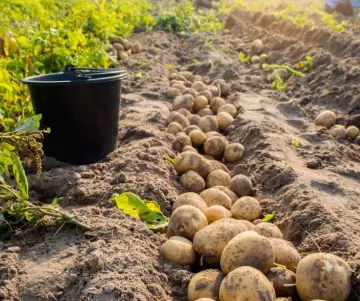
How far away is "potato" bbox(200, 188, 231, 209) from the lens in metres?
3.02

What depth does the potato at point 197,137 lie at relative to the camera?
413 centimetres

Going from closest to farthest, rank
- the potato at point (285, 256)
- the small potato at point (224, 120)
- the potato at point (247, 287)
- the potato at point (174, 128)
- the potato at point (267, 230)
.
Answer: the potato at point (247, 287) → the potato at point (285, 256) → the potato at point (267, 230) → the potato at point (174, 128) → the small potato at point (224, 120)

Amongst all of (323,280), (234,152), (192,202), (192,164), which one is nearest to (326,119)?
(234,152)

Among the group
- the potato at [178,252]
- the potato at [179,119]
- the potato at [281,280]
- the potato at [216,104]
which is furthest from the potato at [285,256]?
the potato at [216,104]

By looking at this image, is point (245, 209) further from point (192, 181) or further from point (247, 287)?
point (247, 287)

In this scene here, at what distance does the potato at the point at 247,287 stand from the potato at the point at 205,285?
12 cm

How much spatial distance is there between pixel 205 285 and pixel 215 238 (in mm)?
289

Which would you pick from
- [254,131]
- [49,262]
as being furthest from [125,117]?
[49,262]

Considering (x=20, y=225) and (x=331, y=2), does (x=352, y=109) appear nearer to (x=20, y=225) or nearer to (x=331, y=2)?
(x=20, y=225)

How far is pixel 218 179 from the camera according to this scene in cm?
347

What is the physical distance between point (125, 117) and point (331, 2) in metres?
Result: 9.98

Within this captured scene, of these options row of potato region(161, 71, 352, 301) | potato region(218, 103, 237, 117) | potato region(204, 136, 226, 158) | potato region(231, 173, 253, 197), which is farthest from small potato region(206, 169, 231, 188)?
potato region(218, 103, 237, 117)

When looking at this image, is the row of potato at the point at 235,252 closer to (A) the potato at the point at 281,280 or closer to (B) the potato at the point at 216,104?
(A) the potato at the point at 281,280

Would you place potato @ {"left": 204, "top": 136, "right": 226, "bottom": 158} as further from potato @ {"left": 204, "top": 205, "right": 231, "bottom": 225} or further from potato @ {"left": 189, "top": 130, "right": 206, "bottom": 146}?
potato @ {"left": 204, "top": 205, "right": 231, "bottom": 225}
